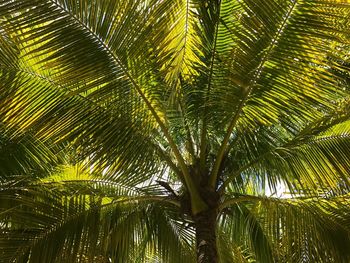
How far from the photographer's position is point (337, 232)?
197 inches

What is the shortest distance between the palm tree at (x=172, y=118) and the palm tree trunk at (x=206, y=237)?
12 millimetres

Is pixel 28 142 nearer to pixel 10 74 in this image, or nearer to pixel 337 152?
pixel 10 74

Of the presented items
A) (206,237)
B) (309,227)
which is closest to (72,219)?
(206,237)

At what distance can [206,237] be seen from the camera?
15.2 feet

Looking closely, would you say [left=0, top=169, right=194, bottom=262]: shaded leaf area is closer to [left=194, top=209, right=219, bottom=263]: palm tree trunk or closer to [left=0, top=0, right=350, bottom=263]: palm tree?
[left=0, top=0, right=350, bottom=263]: palm tree

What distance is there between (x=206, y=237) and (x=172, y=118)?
1.28 m

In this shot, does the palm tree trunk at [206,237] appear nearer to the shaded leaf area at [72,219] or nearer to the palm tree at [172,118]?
the palm tree at [172,118]

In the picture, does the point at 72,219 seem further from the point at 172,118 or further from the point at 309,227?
the point at 309,227

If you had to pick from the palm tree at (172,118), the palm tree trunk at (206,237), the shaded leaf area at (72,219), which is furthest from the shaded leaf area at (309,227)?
the shaded leaf area at (72,219)

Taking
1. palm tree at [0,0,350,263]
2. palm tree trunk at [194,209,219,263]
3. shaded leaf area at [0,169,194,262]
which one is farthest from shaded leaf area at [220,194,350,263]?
shaded leaf area at [0,169,194,262]

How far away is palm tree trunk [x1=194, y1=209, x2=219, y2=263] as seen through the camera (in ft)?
14.9

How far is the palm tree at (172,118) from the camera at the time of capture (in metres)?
4.05

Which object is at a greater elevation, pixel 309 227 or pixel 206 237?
pixel 309 227

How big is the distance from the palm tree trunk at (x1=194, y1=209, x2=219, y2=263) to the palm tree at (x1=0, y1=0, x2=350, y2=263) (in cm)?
1
